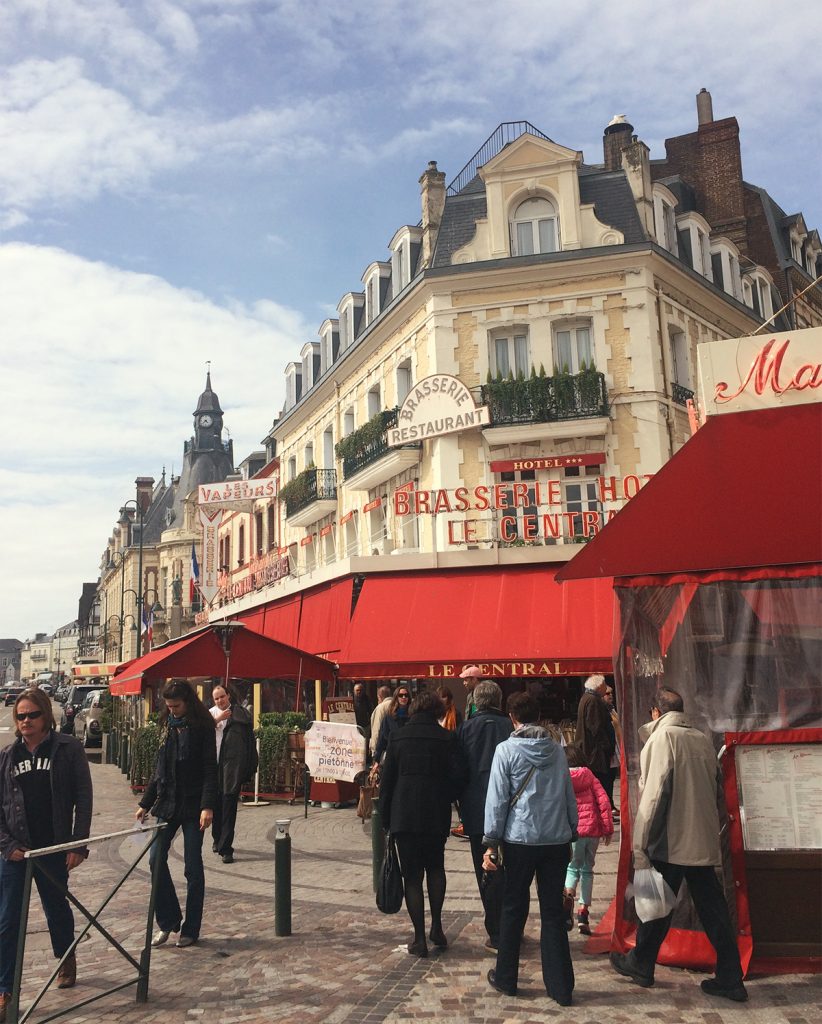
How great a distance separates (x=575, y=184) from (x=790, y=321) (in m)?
8.74

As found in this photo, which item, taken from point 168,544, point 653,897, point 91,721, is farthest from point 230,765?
point 168,544

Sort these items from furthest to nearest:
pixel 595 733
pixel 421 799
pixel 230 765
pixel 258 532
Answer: pixel 258 532
pixel 230 765
pixel 595 733
pixel 421 799

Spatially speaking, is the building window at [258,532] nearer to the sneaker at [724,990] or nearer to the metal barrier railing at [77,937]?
the metal barrier railing at [77,937]

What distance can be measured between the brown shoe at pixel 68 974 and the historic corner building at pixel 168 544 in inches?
1870

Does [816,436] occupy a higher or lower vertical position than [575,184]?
lower

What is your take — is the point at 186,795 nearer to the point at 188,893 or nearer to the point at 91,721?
the point at 188,893

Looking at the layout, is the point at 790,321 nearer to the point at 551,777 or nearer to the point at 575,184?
the point at 575,184

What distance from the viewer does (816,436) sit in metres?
5.91

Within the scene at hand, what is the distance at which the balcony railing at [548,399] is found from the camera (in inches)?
637

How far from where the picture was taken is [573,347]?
16859mm

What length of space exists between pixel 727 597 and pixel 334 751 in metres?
6.86

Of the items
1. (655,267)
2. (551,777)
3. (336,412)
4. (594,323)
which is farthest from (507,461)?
(551,777)

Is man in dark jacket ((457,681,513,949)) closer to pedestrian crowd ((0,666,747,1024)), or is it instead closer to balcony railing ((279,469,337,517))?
pedestrian crowd ((0,666,747,1024))

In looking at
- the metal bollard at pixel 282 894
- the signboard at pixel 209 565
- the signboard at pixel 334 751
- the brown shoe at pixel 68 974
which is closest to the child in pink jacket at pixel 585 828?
the metal bollard at pixel 282 894
